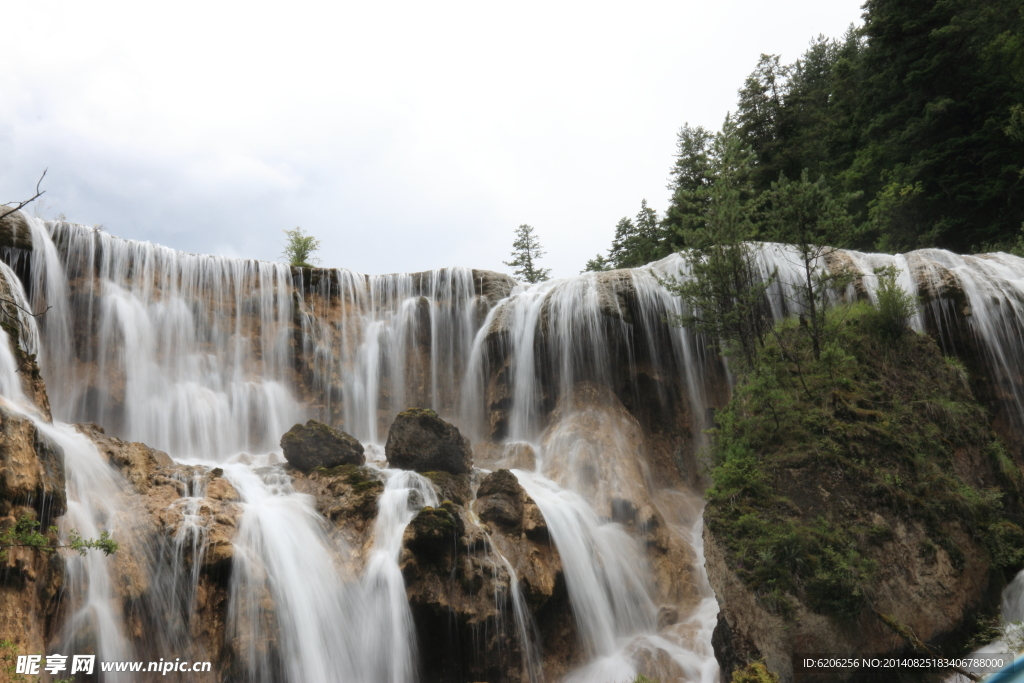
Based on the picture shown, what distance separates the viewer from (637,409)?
16969mm

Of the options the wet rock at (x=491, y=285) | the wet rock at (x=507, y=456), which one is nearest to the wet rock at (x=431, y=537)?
the wet rock at (x=507, y=456)

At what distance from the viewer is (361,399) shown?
727 inches

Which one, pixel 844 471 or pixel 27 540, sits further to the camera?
pixel 844 471

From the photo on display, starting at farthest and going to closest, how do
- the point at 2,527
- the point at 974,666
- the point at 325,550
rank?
the point at 325,550 < the point at 974,666 < the point at 2,527

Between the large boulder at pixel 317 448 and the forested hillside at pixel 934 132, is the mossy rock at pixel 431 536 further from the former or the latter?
the forested hillside at pixel 934 132

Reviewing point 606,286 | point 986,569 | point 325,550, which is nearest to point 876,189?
point 606,286

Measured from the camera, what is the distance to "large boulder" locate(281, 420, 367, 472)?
11711 millimetres

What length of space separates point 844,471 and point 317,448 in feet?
31.0

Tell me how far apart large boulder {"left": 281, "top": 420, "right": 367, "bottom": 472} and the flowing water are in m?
0.50

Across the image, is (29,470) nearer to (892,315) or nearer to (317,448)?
(317,448)

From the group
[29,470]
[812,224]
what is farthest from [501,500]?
[812,224]

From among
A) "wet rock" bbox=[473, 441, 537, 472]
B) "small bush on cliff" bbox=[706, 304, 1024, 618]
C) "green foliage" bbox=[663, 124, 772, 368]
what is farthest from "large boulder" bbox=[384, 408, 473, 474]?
"green foliage" bbox=[663, 124, 772, 368]

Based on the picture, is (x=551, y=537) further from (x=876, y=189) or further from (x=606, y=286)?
(x=876, y=189)

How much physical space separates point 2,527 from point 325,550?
4452 mm
